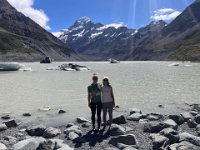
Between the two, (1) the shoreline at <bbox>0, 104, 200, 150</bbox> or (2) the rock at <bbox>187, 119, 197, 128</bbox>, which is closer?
(1) the shoreline at <bbox>0, 104, 200, 150</bbox>

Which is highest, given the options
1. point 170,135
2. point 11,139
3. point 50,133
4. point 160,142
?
point 170,135

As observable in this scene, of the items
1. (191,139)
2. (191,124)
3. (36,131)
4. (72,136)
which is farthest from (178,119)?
(36,131)

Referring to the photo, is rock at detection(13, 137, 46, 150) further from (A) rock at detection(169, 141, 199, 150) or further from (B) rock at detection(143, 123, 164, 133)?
(B) rock at detection(143, 123, 164, 133)

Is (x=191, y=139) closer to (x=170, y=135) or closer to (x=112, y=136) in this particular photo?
(x=170, y=135)

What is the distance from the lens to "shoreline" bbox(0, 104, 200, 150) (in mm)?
16812

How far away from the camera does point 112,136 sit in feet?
62.3

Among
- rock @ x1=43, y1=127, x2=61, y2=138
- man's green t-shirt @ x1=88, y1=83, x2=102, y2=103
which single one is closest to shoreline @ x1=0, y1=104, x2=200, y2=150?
rock @ x1=43, y1=127, x2=61, y2=138

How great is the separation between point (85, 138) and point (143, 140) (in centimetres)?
325

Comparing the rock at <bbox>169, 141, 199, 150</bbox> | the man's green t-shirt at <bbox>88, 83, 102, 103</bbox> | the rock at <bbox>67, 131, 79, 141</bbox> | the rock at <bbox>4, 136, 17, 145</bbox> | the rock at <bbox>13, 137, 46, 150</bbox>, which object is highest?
the man's green t-shirt at <bbox>88, 83, 102, 103</bbox>

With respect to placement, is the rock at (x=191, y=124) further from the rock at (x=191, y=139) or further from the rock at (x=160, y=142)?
the rock at (x=160, y=142)

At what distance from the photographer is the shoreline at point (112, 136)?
16.8m

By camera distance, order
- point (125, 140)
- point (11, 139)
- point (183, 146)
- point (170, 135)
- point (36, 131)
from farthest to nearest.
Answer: point (36, 131) < point (11, 139) < point (170, 135) < point (125, 140) < point (183, 146)

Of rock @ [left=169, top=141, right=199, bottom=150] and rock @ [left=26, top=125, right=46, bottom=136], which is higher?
rock @ [left=169, top=141, right=199, bottom=150]

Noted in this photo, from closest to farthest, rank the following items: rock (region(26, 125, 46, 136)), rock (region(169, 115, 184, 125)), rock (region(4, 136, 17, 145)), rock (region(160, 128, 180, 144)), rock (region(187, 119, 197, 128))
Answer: rock (region(160, 128, 180, 144)) → rock (region(4, 136, 17, 145)) → rock (region(26, 125, 46, 136)) → rock (region(187, 119, 197, 128)) → rock (region(169, 115, 184, 125))
